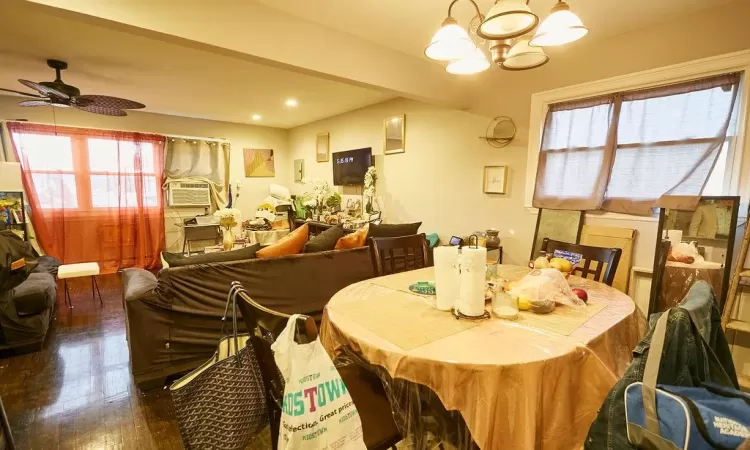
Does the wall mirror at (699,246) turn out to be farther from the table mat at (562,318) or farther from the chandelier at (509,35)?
the chandelier at (509,35)

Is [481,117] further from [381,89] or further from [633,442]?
[633,442]

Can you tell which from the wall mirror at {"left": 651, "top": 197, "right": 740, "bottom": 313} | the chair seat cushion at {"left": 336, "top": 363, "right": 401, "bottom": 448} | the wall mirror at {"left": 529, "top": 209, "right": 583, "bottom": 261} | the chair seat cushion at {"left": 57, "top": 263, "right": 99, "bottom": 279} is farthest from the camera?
the chair seat cushion at {"left": 57, "top": 263, "right": 99, "bottom": 279}

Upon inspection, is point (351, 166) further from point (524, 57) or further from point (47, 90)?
point (524, 57)

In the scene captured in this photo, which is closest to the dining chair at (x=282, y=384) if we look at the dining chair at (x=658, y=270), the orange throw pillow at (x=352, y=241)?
the orange throw pillow at (x=352, y=241)

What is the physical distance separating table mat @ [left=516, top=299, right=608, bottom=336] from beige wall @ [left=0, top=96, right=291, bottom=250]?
19.7 feet

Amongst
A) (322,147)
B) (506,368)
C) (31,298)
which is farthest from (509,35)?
(322,147)

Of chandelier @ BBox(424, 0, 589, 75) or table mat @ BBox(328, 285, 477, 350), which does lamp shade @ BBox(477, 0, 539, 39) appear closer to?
chandelier @ BBox(424, 0, 589, 75)

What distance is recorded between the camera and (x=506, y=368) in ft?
3.01

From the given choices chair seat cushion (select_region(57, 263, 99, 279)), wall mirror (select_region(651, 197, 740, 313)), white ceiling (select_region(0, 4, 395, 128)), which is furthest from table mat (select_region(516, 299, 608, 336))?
chair seat cushion (select_region(57, 263, 99, 279))

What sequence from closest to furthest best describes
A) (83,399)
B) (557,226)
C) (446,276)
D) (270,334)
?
(270,334) → (446,276) → (83,399) → (557,226)

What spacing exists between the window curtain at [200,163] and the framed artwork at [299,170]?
1.24m

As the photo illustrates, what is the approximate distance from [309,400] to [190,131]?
613cm

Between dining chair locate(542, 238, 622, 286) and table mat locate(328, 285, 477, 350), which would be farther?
dining chair locate(542, 238, 622, 286)

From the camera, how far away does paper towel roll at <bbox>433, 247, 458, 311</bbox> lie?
→ 121 cm
